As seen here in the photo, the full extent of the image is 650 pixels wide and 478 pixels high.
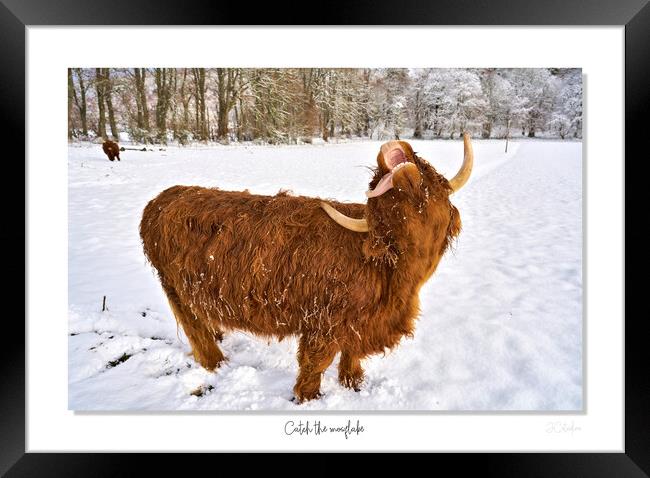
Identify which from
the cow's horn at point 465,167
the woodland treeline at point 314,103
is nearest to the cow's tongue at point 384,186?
the cow's horn at point 465,167

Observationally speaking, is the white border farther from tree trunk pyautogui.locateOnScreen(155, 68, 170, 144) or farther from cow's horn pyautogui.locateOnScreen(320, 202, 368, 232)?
cow's horn pyautogui.locateOnScreen(320, 202, 368, 232)

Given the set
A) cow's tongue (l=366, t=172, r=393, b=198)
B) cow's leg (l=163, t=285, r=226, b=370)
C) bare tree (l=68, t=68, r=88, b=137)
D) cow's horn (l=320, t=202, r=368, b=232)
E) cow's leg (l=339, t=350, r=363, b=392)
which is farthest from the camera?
cow's leg (l=163, t=285, r=226, b=370)

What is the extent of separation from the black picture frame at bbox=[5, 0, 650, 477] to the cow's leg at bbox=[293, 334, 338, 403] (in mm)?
800

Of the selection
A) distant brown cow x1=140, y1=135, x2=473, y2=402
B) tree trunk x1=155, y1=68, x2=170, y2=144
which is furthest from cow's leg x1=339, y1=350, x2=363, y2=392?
tree trunk x1=155, y1=68, x2=170, y2=144

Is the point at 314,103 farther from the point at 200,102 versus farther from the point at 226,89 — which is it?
the point at 200,102

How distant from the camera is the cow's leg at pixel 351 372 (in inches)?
87.7

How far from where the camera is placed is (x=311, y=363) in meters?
2.06

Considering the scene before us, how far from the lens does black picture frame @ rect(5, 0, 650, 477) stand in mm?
1918

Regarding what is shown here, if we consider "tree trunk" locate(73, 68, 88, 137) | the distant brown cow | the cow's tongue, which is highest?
"tree trunk" locate(73, 68, 88, 137)

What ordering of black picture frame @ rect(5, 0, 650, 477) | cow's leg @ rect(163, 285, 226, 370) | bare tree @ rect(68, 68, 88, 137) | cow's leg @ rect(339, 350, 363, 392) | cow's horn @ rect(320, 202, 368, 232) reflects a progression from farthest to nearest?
cow's leg @ rect(163, 285, 226, 370), cow's leg @ rect(339, 350, 363, 392), bare tree @ rect(68, 68, 88, 137), black picture frame @ rect(5, 0, 650, 477), cow's horn @ rect(320, 202, 368, 232)

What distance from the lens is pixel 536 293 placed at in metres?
2.42

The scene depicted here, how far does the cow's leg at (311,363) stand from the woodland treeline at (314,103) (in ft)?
5.72
